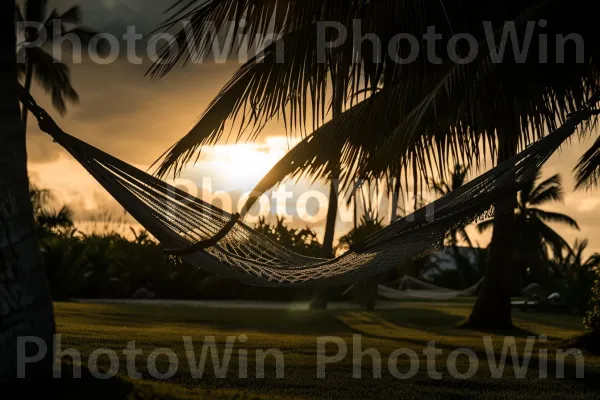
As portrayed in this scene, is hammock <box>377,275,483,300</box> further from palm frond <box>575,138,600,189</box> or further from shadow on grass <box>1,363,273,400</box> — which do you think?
shadow on grass <box>1,363,273,400</box>

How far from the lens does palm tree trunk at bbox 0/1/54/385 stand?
2.99 meters

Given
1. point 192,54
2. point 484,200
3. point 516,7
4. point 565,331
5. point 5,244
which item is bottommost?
point 565,331

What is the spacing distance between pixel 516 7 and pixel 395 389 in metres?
2.63

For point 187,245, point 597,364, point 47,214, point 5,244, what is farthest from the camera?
point 47,214

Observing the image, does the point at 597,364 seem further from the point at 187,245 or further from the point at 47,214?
the point at 47,214

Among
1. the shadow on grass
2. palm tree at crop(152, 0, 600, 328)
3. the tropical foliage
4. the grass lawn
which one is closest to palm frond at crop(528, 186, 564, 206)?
the tropical foliage

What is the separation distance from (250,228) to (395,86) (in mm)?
1928

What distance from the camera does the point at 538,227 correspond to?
25641 mm

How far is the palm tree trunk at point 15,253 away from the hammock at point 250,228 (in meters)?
0.26

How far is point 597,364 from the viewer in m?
6.70

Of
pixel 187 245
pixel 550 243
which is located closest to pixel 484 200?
pixel 187 245

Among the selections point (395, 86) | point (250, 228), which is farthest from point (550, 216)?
point (250, 228)

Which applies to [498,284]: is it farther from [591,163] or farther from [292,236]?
[292,236]

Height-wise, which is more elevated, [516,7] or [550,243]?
[516,7]
